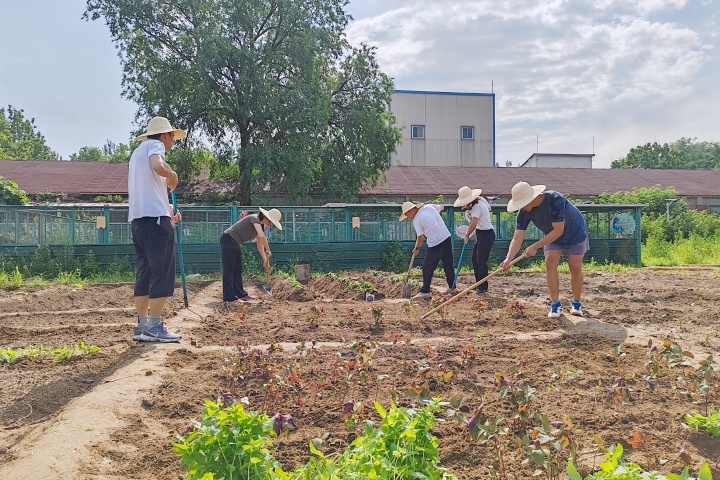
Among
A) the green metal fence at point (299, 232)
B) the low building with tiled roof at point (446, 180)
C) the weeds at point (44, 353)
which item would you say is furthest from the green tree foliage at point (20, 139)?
the weeds at point (44, 353)

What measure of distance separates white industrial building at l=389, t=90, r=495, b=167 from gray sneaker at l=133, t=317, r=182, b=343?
33.2 metres

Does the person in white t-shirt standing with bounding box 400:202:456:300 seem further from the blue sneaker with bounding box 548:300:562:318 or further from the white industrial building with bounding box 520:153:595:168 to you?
the white industrial building with bounding box 520:153:595:168

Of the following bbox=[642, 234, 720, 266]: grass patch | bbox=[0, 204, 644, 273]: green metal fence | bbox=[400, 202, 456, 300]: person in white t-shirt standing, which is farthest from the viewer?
bbox=[642, 234, 720, 266]: grass patch

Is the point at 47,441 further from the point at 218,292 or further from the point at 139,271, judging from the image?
the point at 218,292

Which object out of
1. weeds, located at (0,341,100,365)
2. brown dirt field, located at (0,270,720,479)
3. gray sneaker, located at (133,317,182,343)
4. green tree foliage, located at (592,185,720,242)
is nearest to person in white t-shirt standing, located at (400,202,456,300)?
brown dirt field, located at (0,270,720,479)

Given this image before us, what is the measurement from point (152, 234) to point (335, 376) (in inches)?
95.9

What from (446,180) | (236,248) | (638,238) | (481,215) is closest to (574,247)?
(481,215)

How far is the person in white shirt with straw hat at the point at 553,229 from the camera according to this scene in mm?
6719

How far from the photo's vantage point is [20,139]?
205ft

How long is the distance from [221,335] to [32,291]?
23.5 feet

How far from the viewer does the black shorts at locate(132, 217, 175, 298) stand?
17.6 ft

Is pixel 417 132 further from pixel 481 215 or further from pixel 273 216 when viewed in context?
pixel 273 216

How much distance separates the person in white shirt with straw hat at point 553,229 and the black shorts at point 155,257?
3.61m

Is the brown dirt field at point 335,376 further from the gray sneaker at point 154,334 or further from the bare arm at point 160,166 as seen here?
the bare arm at point 160,166
